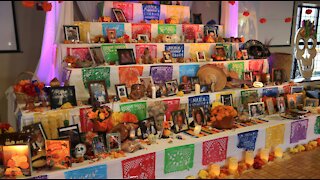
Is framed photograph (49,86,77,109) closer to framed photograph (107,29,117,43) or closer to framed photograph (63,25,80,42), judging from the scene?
framed photograph (63,25,80,42)

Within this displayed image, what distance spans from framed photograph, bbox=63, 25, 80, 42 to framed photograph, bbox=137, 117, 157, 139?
1.20m

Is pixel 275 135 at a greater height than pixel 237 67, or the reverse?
pixel 237 67

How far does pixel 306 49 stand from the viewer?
231 inches

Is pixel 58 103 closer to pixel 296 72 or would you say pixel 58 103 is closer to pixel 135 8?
pixel 135 8

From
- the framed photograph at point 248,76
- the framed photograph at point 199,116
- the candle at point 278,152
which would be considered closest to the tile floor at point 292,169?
the candle at point 278,152

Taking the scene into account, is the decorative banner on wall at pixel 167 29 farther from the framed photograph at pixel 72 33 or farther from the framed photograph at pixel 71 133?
the framed photograph at pixel 71 133

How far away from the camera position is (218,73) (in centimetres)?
360

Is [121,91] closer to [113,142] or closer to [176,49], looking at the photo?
[113,142]

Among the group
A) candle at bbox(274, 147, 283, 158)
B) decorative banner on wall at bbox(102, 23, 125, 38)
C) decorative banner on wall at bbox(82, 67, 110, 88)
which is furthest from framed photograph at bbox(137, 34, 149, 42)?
candle at bbox(274, 147, 283, 158)

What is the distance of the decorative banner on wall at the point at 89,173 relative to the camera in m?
2.31

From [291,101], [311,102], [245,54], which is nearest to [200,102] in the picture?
[245,54]

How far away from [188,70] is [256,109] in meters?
1.00

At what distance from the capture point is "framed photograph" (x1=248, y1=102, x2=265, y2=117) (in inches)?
143

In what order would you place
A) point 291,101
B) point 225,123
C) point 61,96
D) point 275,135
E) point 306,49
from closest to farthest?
point 61,96 → point 225,123 → point 275,135 → point 291,101 → point 306,49
